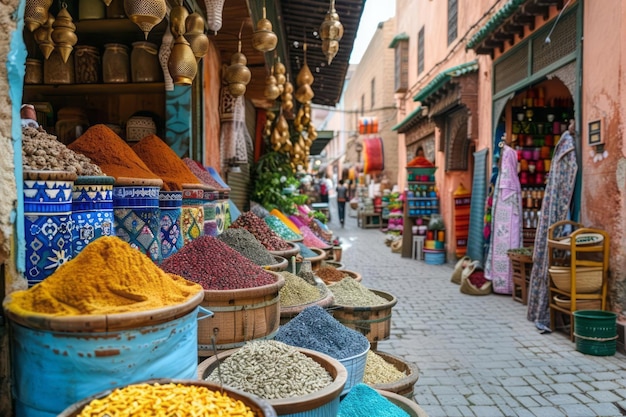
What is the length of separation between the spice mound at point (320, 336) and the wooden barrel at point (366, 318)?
0.77 metres

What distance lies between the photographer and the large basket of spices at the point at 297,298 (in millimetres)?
A: 2703

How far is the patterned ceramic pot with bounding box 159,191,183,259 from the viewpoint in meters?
2.58

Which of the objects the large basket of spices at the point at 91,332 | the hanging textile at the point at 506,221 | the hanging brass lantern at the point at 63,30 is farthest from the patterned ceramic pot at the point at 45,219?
the hanging textile at the point at 506,221

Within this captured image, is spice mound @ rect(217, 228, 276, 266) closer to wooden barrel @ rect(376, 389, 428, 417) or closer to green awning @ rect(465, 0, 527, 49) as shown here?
wooden barrel @ rect(376, 389, 428, 417)

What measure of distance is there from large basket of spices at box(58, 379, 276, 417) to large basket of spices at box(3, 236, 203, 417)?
5 centimetres

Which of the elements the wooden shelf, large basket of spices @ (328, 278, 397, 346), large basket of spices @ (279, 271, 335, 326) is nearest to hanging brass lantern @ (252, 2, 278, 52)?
the wooden shelf

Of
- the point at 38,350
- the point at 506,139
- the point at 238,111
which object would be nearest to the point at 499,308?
the point at 506,139

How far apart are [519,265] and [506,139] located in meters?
2.10

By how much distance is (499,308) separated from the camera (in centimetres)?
650

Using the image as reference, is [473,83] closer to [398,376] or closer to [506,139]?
[506,139]

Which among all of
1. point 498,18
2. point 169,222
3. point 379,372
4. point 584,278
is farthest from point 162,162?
point 498,18

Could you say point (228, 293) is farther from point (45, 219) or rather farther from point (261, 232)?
point (261, 232)

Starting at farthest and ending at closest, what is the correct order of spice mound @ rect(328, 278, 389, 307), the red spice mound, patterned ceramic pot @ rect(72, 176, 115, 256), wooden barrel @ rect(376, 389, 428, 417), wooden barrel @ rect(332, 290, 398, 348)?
the red spice mound
spice mound @ rect(328, 278, 389, 307)
wooden barrel @ rect(332, 290, 398, 348)
wooden barrel @ rect(376, 389, 428, 417)
patterned ceramic pot @ rect(72, 176, 115, 256)

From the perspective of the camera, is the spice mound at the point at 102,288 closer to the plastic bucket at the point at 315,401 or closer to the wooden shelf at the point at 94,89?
the plastic bucket at the point at 315,401
